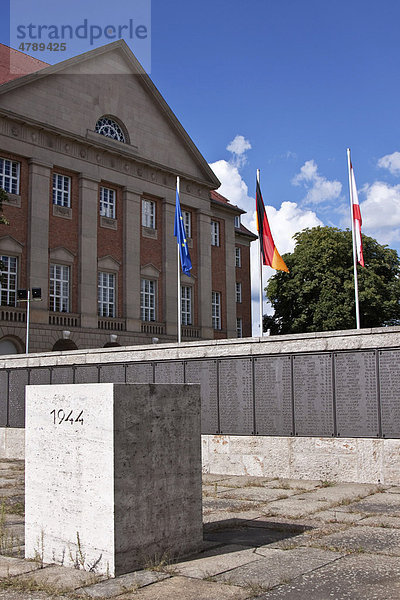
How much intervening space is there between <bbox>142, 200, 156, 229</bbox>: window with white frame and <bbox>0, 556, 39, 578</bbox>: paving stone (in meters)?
37.0

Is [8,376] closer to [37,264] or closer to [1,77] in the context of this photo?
[37,264]

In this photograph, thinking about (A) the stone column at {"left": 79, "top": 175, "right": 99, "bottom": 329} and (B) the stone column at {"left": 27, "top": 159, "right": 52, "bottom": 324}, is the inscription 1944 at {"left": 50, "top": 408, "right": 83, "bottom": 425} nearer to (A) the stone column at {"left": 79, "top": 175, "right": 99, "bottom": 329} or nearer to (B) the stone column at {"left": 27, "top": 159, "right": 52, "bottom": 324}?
(B) the stone column at {"left": 27, "top": 159, "right": 52, "bottom": 324}

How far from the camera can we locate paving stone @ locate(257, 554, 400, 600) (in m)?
4.84

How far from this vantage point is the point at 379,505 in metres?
8.76

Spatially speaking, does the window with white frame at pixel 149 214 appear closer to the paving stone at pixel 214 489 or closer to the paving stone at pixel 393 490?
the paving stone at pixel 214 489

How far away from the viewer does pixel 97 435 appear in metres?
5.74

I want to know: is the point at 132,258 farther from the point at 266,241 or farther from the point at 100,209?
the point at 266,241

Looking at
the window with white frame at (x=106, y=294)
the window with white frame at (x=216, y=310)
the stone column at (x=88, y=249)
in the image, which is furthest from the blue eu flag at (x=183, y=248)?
the window with white frame at (x=216, y=310)

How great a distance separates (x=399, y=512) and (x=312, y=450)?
3442mm

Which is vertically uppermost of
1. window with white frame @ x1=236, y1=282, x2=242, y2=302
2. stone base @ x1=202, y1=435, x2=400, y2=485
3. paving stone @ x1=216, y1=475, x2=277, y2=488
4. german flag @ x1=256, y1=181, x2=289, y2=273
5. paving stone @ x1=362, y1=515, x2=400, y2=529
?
window with white frame @ x1=236, y1=282, x2=242, y2=302

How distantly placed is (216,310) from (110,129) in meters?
14.8

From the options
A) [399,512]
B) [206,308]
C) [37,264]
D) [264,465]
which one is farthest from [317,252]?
[399,512]

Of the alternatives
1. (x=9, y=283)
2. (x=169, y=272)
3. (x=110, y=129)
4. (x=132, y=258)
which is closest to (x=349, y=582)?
(x=9, y=283)

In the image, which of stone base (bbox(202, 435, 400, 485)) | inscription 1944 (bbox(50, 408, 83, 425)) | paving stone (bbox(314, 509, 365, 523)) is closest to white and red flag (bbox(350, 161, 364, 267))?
stone base (bbox(202, 435, 400, 485))
